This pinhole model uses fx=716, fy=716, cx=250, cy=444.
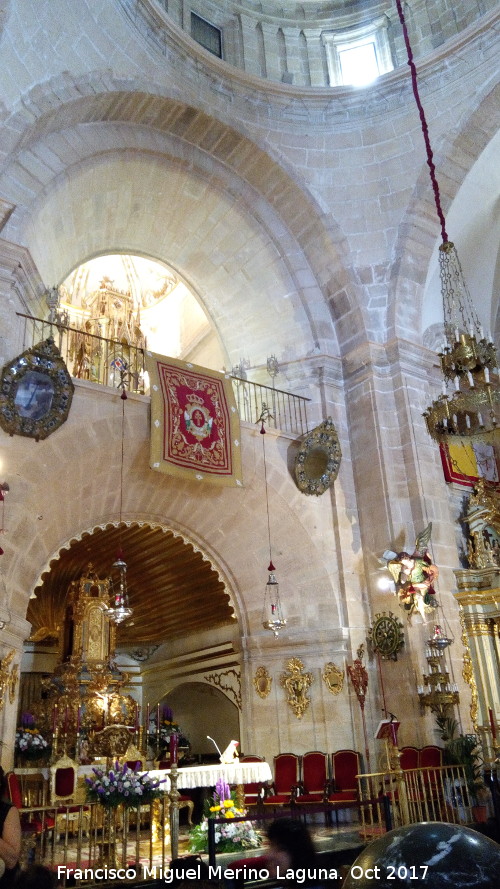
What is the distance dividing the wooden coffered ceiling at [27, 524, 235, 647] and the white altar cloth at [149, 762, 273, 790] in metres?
2.97

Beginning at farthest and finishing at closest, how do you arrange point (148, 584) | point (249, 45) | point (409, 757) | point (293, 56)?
point (293, 56) < point (249, 45) < point (148, 584) < point (409, 757)

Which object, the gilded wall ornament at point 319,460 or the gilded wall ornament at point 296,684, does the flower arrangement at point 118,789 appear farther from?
the gilded wall ornament at point 319,460

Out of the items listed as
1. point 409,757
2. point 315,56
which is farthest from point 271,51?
point 409,757

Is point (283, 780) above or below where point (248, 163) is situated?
below

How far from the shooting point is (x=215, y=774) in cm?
760

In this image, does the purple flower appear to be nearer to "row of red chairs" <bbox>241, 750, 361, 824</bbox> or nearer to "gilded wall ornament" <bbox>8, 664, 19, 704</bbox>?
"row of red chairs" <bbox>241, 750, 361, 824</bbox>

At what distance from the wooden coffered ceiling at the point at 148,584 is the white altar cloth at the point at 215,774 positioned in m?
2.97

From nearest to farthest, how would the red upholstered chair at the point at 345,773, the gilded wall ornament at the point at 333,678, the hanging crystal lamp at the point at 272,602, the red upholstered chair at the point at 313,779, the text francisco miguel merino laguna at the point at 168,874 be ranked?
1. the text francisco miguel merino laguna at the point at 168,874
2. the red upholstered chair at the point at 313,779
3. the red upholstered chair at the point at 345,773
4. the gilded wall ornament at the point at 333,678
5. the hanging crystal lamp at the point at 272,602

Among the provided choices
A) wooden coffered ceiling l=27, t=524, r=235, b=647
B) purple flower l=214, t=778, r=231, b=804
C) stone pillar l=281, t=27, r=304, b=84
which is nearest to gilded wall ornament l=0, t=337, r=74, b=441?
wooden coffered ceiling l=27, t=524, r=235, b=647

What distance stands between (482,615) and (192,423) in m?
4.92

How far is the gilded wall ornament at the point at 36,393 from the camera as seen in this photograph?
8086 mm

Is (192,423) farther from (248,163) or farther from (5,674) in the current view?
(248,163)

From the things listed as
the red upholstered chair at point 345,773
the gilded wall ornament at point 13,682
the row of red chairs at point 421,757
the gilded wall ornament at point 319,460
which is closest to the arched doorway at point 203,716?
the red upholstered chair at point 345,773

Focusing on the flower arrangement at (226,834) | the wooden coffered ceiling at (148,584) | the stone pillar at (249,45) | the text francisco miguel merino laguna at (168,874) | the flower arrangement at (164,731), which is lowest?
the text francisco miguel merino laguna at (168,874)
